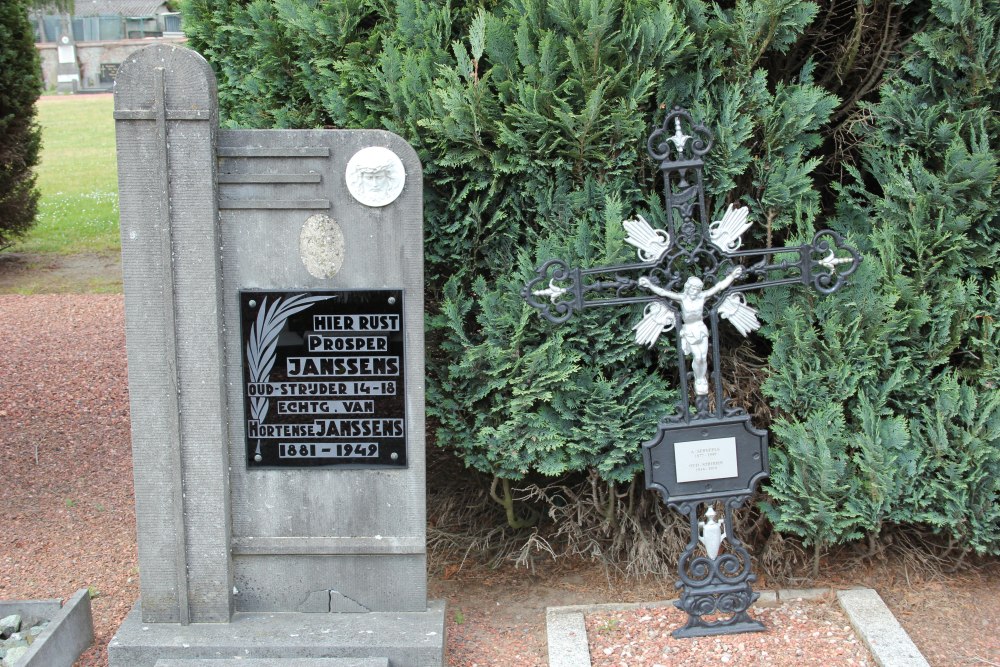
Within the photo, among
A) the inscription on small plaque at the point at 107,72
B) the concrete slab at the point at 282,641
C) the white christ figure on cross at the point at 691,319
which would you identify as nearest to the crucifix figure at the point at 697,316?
the white christ figure on cross at the point at 691,319

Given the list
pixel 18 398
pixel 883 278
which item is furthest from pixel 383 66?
pixel 18 398

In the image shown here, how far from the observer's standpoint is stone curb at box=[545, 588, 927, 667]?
159 inches

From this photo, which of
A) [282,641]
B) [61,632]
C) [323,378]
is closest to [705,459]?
[323,378]

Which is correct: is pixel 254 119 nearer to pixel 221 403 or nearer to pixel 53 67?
pixel 221 403

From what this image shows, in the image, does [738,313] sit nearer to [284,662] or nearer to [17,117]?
[284,662]

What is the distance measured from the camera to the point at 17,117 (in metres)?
11.0

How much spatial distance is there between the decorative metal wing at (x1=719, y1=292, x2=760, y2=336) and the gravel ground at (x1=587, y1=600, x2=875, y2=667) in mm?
1357

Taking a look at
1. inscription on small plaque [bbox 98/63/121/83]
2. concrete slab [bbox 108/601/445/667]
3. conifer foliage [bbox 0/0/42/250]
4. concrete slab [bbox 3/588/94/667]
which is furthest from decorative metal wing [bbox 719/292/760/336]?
inscription on small plaque [bbox 98/63/121/83]

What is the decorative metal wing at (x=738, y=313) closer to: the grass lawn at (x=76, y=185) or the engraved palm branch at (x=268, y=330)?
the engraved palm branch at (x=268, y=330)

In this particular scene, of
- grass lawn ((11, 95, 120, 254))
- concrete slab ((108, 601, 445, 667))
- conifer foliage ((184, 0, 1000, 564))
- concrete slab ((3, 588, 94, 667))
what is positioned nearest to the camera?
concrete slab ((3, 588, 94, 667))

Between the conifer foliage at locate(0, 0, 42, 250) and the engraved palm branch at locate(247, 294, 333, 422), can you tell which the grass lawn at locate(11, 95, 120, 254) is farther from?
the engraved palm branch at locate(247, 294, 333, 422)

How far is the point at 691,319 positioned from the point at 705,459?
0.63m

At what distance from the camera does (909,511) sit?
4.32 m

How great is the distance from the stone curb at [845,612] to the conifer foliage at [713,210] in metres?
0.31
